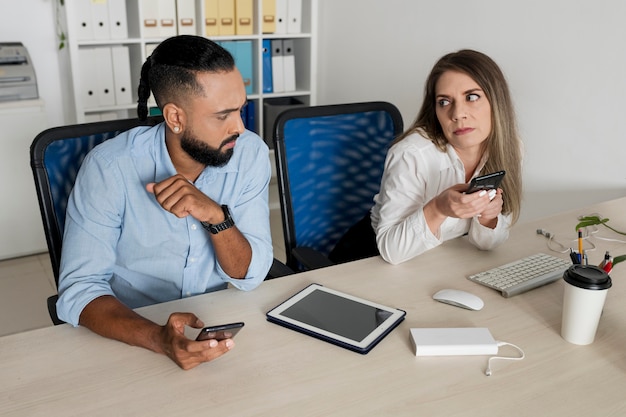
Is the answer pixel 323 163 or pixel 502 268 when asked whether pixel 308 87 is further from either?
pixel 502 268

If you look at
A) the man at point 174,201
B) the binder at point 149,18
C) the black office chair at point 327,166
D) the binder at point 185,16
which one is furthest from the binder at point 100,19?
the man at point 174,201

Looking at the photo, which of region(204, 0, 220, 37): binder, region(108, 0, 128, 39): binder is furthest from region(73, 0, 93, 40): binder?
region(204, 0, 220, 37): binder

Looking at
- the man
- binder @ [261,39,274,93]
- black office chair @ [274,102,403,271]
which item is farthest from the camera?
binder @ [261,39,274,93]

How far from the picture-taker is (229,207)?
1610 mm

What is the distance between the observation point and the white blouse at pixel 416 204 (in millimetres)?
1651

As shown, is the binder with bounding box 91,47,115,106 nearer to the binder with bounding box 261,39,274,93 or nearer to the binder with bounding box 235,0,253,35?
the binder with bounding box 235,0,253,35

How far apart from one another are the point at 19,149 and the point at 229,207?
2.04 m

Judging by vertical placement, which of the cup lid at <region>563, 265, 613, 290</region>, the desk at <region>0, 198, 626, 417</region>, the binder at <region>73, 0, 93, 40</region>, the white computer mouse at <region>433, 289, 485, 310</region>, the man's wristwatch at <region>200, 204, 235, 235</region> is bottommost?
the desk at <region>0, 198, 626, 417</region>

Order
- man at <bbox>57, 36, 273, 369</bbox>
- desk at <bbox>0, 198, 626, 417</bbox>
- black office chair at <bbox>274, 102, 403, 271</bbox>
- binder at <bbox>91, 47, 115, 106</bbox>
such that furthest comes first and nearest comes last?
binder at <bbox>91, 47, 115, 106</bbox>
black office chair at <bbox>274, 102, 403, 271</bbox>
man at <bbox>57, 36, 273, 369</bbox>
desk at <bbox>0, 198, 626, 417</bbox>

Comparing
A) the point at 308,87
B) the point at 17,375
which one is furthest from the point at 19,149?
the point at 17,375

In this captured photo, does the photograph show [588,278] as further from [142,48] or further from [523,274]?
[142,48]

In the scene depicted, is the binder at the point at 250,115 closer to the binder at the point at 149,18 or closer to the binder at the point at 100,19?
the binder at the point at 149,18

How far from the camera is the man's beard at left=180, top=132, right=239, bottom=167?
155 centimetres

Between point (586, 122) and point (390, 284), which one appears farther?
point (586, 122)
